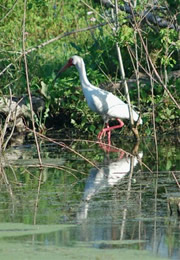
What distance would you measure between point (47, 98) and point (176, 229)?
22.4ft

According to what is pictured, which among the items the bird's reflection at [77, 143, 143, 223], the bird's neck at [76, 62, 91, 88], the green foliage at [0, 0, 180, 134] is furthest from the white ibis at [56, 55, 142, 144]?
the bird's reflection at [77, 143, 143, 223]

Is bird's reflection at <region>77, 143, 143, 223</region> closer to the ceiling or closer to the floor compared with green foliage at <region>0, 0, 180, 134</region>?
closer to the floor

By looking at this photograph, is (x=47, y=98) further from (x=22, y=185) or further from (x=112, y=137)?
(x=22, y=185)

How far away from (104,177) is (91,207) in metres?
1.45

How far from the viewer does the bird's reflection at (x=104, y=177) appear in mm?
6318

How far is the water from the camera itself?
16.3 ft

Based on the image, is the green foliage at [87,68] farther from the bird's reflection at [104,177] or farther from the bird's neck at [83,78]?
the bird's reflection at [104,177]

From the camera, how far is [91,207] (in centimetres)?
623

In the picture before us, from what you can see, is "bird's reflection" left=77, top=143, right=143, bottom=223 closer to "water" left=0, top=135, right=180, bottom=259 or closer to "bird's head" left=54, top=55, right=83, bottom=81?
"water" left=0, top=135, right=180, bottom=259

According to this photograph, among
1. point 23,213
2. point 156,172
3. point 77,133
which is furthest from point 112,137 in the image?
point 23,213

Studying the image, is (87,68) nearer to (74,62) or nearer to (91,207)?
(74,62)

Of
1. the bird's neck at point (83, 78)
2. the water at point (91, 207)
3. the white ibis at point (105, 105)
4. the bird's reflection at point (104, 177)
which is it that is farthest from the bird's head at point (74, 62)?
the bird's reflection at point (104, 177)

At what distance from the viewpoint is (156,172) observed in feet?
25.7

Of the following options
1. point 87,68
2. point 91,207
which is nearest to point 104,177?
point 91,207
